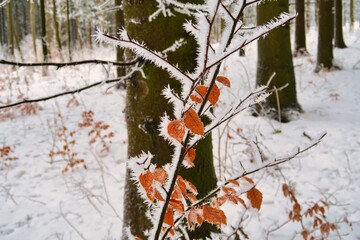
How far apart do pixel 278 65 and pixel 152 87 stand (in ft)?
13.3

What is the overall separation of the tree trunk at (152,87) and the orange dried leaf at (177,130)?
1111mm

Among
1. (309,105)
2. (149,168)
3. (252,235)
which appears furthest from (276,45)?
(149,168)

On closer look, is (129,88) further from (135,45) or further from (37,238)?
(37,238)

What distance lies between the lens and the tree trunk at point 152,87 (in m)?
1.75

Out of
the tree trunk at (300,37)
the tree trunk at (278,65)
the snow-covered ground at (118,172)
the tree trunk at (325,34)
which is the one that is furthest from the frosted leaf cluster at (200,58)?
the tree trunk at (300,37)

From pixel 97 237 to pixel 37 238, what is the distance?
56 cm

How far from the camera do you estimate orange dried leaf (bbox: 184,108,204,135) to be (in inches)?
25.4

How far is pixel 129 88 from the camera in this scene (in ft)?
6.19

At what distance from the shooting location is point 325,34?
27.3 ft

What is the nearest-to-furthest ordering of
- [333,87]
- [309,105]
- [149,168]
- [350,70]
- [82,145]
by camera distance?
[149,168] < [82,145] < [309,105] < [333,87] < [350,70]

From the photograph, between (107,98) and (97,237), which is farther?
(107,98)

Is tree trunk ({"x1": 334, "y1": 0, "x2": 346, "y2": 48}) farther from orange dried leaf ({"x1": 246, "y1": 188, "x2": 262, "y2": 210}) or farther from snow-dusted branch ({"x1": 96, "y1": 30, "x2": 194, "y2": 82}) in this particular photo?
snow-dusted branch ({"x1": 96, "y1": 30, "x2": 194, "y2": 82})

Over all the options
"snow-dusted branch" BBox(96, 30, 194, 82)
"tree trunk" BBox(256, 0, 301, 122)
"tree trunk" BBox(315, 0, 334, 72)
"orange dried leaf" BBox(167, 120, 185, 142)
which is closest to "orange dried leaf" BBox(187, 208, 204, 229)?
"orange dried leaf" BBox(167, 120, 185, 142)

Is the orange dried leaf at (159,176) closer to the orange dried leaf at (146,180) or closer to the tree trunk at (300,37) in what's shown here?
the orange dried leaf at (146,180)
